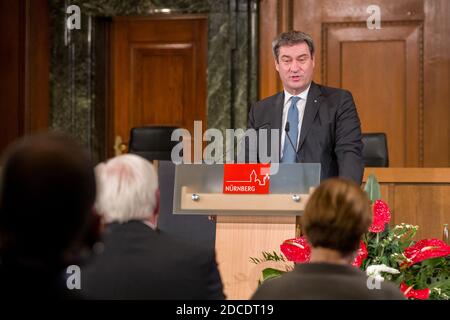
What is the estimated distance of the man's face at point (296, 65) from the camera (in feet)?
12.6

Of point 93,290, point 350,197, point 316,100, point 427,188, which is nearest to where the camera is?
point 350,197

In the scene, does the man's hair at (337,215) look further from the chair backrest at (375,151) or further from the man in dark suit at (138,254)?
the chair backrest at (375,151)

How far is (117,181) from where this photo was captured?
2.07 m

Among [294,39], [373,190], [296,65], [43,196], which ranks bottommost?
[373,190]

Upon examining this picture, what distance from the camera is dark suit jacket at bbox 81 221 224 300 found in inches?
78.0

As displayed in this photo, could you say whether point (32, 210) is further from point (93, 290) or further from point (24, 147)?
point (93, 290)

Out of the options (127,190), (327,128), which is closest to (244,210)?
(327,128)

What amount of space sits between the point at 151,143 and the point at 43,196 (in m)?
5.03

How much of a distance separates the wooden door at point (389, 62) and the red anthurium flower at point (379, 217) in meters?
3.85

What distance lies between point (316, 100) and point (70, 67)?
348cm

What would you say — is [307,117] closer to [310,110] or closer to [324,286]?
[310,110]

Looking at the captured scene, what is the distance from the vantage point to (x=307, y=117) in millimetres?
3812

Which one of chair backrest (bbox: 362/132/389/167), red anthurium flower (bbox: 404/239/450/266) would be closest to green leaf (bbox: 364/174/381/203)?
red anthurium flower (bbox: 404/239/450/266)

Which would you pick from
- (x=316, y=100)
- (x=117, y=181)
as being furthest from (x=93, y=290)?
(x=316, y=100)
